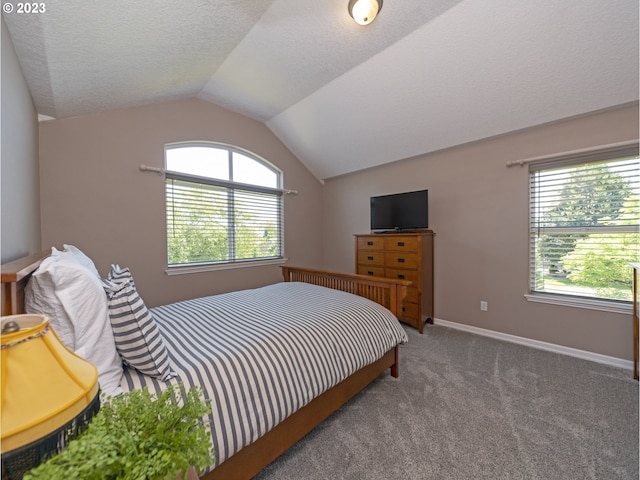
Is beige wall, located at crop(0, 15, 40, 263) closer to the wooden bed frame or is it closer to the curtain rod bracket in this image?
the wooden bed frame

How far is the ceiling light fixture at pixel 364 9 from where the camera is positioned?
5.49 ft

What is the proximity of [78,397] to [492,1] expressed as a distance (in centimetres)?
283

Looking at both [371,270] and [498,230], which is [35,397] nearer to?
[371,270]

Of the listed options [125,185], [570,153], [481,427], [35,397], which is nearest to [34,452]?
[35,397]

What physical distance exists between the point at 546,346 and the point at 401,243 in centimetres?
169

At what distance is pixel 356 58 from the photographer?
238cm

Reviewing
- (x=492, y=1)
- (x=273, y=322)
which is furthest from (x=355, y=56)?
(x=273, y=322)

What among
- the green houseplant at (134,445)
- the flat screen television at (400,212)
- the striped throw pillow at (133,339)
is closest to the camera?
the green houseplant at (134,445)

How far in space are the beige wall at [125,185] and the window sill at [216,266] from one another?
0.19 ft

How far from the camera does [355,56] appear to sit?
7.72 ft

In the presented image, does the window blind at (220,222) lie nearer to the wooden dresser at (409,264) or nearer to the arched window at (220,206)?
the arched window at (220,206)

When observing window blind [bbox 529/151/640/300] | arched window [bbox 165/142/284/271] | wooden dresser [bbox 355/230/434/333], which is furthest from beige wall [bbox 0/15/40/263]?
window blind [bbox 529/151/640/300]

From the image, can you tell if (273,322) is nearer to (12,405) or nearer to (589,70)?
(12,405)

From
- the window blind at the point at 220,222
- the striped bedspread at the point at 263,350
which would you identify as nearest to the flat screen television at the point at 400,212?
the window blind at the point at 220,222
